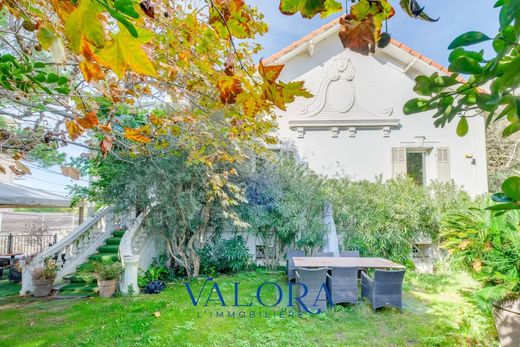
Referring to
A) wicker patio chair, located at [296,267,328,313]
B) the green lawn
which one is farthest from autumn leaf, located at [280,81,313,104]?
wicker patio chair, located at [296,267,328,313]

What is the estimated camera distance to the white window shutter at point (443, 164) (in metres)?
9.55

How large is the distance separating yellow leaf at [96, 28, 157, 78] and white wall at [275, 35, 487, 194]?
9.22 metres

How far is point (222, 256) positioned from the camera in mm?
8133

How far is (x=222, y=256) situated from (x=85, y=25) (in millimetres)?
7992

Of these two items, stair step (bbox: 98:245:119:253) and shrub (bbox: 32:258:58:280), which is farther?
stair step (bbox: 98:245:119:253)

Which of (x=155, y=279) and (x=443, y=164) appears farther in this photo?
(x=443, y=164)

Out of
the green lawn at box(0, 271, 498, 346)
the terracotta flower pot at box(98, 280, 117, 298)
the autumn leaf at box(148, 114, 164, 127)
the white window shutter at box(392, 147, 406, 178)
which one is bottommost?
the green lawn at box(0, 271, 498, 346)

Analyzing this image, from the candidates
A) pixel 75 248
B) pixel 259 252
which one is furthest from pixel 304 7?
pixel 75 248

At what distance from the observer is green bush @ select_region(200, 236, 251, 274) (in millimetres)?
8117

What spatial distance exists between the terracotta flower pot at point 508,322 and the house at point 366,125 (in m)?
5.89

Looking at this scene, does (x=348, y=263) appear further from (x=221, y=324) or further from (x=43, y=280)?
(x=43, y=280)

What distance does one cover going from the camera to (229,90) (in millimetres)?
1197

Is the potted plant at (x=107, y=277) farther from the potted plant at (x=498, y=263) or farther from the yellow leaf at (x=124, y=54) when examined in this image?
the yellow leaf at (x=124, y=54)

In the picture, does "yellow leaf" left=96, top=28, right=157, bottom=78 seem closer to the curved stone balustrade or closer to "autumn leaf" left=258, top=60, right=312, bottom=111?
"autumn leaf" left=258, top=60, right=312, bottom=111
